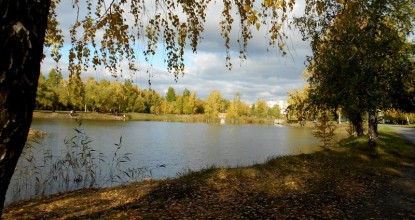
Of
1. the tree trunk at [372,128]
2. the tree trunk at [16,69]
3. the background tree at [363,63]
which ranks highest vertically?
the background tree at [363,63]

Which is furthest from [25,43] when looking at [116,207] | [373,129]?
[373,129]

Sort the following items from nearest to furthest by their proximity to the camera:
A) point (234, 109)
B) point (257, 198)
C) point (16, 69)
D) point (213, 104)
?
point (16, 69), point (257, 198), point (213, 104), point (234, 109)

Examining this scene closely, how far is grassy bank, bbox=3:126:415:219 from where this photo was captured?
8.45 m

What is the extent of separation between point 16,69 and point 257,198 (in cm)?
821

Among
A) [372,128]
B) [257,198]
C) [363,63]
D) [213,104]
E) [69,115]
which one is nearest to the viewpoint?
[257,198]

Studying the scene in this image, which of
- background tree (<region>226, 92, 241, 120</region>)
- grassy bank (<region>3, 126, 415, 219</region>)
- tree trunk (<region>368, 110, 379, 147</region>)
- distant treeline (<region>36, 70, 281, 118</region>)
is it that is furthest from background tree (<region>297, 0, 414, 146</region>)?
background tree (<region>226, 92, 241, 120</region>)

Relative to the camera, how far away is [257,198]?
981 cm

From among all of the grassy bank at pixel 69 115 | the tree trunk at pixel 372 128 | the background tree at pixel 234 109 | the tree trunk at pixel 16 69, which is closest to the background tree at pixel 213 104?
the background tree at pixel 234 109

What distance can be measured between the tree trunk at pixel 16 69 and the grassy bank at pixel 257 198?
5329 mm

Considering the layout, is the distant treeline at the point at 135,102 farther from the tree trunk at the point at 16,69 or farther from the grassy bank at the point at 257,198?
the tree trunk at the point at 16,69

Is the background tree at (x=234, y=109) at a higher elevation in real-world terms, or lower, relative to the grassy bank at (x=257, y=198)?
higher

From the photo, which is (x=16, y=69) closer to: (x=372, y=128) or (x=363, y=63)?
(x=363, y=63)

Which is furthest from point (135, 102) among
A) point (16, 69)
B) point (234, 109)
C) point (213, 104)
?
point (16, 69)

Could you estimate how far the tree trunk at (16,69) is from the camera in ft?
8.65
